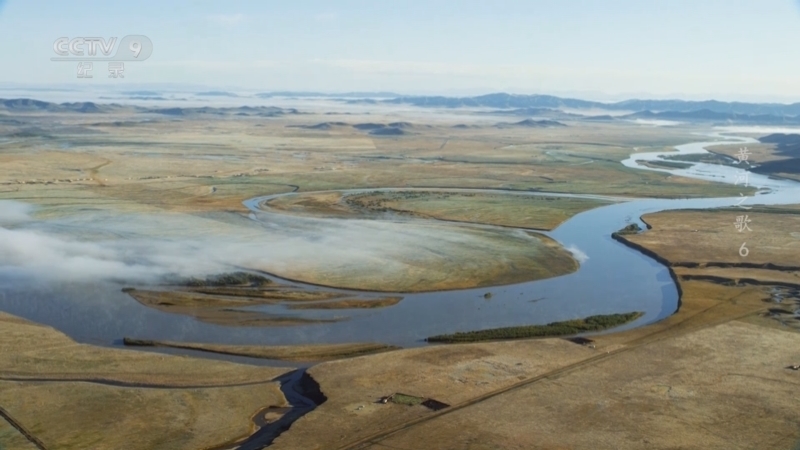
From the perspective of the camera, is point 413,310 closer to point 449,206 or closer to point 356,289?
point 356,289

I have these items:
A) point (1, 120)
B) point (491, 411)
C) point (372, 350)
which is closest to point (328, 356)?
point (372, 350)

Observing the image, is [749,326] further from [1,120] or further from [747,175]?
[1,120]

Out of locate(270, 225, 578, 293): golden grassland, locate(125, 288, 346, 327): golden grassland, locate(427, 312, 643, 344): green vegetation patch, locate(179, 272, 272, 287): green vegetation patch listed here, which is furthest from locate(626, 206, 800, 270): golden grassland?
locate(179, 272, 272, 287): green vegetation patch

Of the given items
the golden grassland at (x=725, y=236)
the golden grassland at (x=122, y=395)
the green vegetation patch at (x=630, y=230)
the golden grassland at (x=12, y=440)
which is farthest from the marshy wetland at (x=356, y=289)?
the green vegetation patch at (x=630, y=230)

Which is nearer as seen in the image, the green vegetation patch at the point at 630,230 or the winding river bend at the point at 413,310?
the winding river bend at the point at 413,310

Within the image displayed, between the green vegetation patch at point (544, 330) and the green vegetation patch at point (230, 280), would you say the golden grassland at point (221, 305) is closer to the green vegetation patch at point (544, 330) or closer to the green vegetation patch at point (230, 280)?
the green vegetation patch at point (230, 280)

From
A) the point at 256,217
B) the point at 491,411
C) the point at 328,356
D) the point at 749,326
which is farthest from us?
the point at 256,217

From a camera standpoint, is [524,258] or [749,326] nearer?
[749,326]
